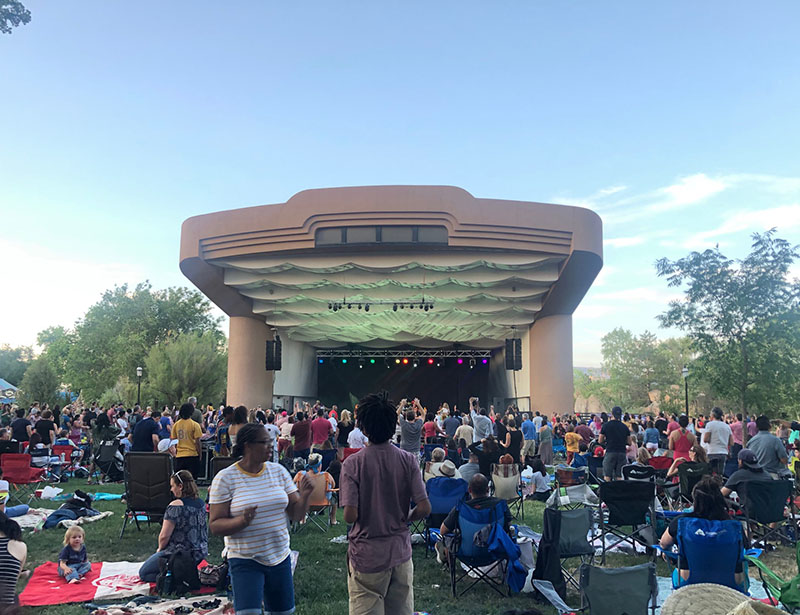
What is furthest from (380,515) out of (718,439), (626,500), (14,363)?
(14,363)

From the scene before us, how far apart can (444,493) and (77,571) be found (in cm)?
345

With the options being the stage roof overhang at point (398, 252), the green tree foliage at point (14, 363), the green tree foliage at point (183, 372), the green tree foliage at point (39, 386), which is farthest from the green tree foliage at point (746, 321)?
the green tree foliage at point (14, 363)

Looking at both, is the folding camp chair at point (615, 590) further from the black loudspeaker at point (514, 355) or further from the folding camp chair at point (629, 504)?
the black loudspeaker at point (514, 355)

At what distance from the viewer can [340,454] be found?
9.94 meters

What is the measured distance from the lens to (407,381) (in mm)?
33625

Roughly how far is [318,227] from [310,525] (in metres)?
11.8

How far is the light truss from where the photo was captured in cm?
3112

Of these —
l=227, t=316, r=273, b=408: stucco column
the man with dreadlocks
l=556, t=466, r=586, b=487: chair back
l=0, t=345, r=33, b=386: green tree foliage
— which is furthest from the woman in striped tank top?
l=0, t=345, r=33, b=386: green tree foliage

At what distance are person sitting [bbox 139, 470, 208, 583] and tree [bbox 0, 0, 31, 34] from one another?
514 centimetres

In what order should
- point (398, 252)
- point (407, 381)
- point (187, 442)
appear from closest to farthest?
1. point (187, 442)
2. point (398, 252)
3. point (407, 381)

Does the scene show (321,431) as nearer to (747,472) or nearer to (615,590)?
(747,472)

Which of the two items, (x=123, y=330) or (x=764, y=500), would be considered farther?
(x=123, y=330)

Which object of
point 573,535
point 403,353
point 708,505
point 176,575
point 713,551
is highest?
point 403,353

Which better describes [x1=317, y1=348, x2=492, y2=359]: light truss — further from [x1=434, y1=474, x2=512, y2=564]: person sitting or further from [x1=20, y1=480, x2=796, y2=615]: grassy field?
[x1=434, y1=474, x2=512, y2=564]: person sitting
